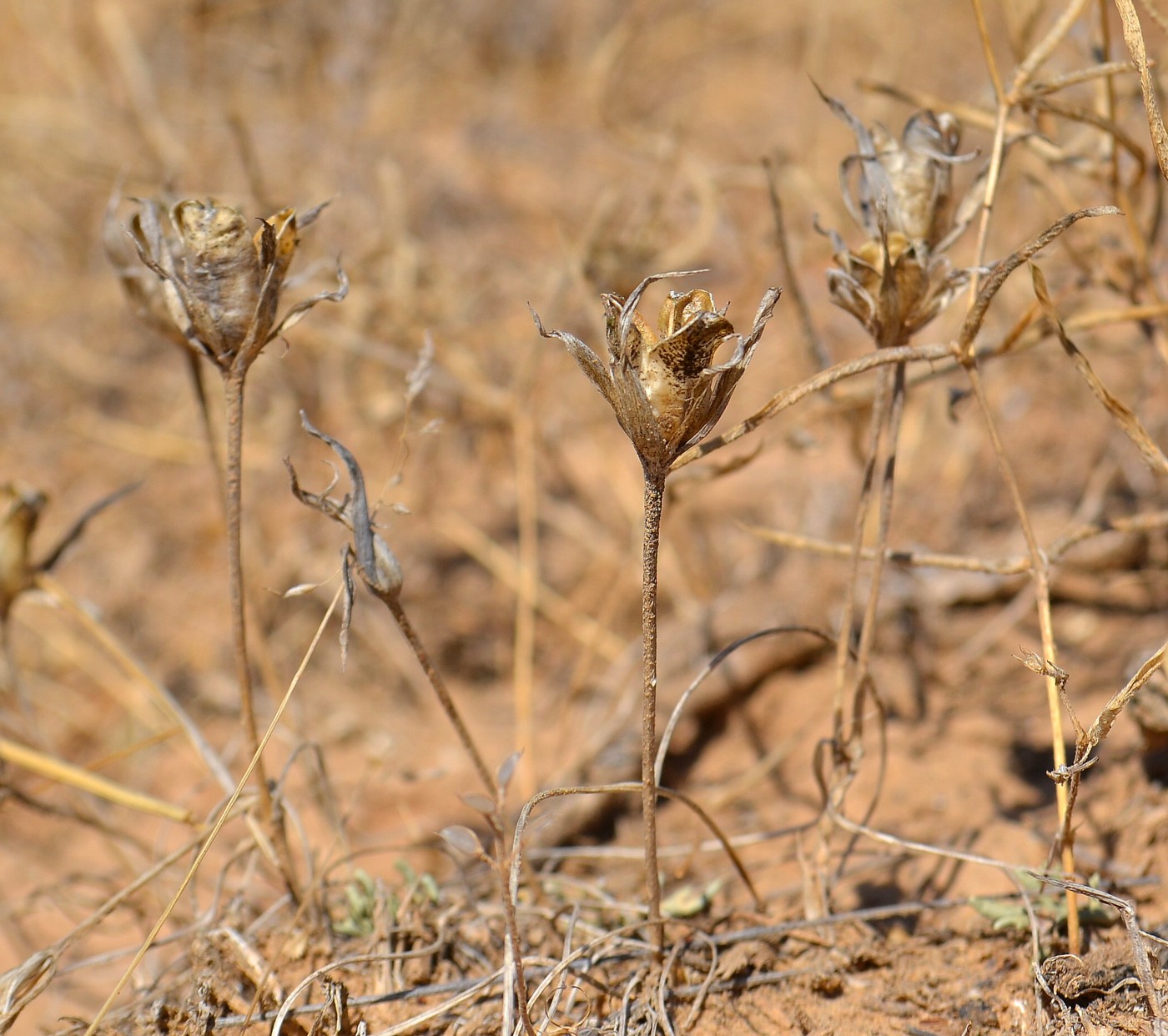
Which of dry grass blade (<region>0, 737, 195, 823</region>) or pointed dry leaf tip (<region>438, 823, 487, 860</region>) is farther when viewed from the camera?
dry grass blade (<region>0, 737, 195, 823</region>)

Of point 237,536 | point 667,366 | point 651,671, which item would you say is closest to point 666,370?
point 667,366

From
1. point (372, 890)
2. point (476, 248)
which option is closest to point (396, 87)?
point (476, 248)

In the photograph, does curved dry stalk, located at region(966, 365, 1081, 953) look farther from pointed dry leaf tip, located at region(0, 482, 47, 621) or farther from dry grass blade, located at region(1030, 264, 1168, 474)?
pointed dry leaf tip, located at region(0, 482, 47, 621)

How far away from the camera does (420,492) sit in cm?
237

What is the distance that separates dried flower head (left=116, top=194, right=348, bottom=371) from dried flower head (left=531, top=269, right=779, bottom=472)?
0.91 feet

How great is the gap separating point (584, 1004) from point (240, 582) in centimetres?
54

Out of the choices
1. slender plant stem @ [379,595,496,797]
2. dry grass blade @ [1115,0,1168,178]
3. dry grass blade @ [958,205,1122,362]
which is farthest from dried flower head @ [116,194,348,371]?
dry grass blade @ [1115,0,1168,178]

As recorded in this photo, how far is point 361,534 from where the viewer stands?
838 millimetres

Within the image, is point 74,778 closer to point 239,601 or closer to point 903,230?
point 239,601

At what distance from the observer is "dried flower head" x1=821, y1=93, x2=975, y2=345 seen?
2.90ft

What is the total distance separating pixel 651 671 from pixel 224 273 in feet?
1.66

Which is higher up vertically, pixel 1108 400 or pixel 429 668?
pixel 1108 400

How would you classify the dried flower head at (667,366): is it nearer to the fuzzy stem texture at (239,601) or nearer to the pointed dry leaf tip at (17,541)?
the fuzzy stem texture at (239,601)

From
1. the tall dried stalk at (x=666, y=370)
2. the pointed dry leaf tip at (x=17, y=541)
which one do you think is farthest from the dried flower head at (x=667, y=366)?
the pointed dry leaf tip at (x=17, y=541)
